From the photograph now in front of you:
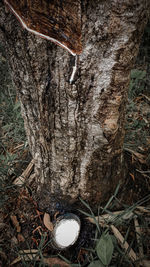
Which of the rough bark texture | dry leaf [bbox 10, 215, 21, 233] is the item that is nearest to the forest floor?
dry leaf [bbox 10, 215, 21, 233]

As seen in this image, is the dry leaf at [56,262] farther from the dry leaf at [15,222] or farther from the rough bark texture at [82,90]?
the rough bark texture at [82,90]

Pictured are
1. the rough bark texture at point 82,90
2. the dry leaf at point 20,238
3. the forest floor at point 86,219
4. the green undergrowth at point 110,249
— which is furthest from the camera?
the dry leaf at point 20,238

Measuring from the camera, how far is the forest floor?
87 centimetres

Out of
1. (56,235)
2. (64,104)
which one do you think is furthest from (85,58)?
(56,235)

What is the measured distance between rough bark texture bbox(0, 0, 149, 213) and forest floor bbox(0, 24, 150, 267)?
0.93ft

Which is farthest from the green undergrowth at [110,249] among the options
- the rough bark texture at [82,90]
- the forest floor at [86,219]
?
the rough bark texture at [82,90]

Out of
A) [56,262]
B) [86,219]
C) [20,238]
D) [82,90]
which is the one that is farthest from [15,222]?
[82,90]

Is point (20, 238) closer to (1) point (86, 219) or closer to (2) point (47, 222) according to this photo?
(2) point (47, 222)

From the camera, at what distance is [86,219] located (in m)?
1.10

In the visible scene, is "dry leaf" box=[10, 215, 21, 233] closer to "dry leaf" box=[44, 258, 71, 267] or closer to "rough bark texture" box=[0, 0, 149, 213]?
"dry leaf" box=[44, 258, 71, 267]

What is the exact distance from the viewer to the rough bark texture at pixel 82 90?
53cm

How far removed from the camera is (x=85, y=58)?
57cm

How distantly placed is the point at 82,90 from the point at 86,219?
2.93 feet

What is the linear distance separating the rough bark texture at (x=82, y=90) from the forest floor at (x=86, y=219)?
0.28m
